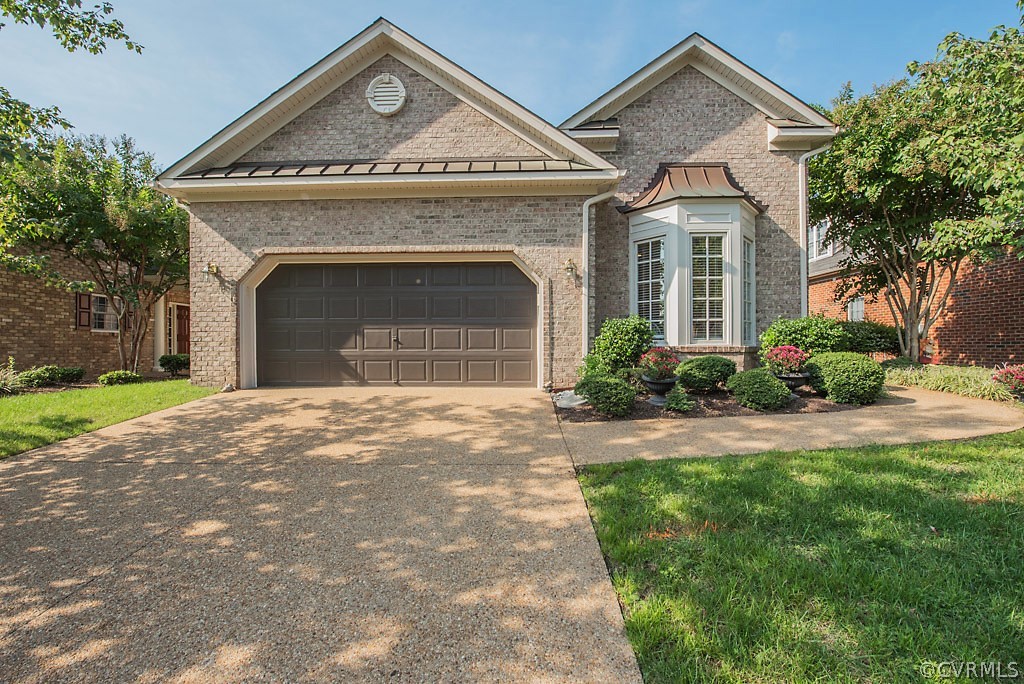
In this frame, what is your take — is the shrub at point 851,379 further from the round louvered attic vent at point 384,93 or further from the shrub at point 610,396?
the round louvered attic vent at point 384,93

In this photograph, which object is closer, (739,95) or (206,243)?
(206,243)

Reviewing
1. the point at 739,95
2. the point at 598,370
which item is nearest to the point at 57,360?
the point at 598,370

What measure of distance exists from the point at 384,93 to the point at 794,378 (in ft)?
31.9

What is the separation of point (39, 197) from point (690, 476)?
46.4 feet

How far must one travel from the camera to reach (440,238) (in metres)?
8.86

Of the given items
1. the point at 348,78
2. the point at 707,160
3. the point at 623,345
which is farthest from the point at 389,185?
the point at 707,160

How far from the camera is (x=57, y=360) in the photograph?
1268cm

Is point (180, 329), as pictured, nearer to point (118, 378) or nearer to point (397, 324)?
point (118, 378)

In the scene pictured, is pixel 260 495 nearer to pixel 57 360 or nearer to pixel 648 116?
pixel 648 116

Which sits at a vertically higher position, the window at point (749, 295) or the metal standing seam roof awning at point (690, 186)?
the metal standing seam roof awning at point (690, 186)

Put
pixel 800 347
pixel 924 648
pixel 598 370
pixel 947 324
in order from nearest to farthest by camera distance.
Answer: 1. pixel 924 648
2. pixel 598 370
3. pixel 800 347
4. pixel 947 324

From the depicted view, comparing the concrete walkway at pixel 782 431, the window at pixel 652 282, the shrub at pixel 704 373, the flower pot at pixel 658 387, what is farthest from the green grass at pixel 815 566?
the window at pixel 652 282

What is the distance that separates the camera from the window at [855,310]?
15.6 m

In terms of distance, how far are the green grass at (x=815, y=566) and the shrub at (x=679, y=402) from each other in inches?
99.7
